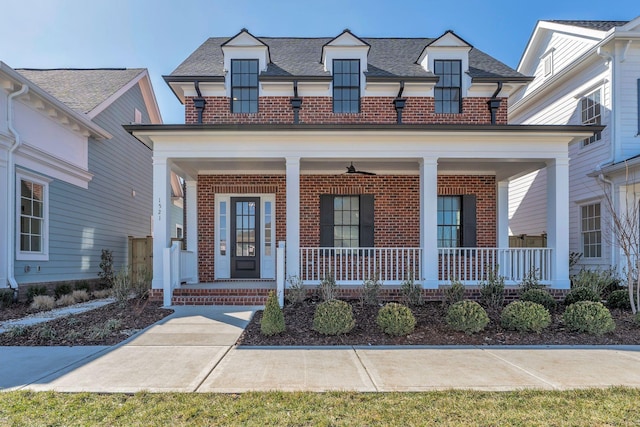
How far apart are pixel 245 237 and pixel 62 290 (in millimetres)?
4697

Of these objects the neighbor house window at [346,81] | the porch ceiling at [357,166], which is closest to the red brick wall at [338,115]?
the neighbor house window at [346,81]

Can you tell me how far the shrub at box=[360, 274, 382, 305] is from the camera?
794 cm

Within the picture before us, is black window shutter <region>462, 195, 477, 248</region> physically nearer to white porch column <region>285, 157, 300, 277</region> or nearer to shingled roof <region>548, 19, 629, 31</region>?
white porch column <region>285, 157, 300, 277</region>

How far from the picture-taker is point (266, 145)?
8.79 metres

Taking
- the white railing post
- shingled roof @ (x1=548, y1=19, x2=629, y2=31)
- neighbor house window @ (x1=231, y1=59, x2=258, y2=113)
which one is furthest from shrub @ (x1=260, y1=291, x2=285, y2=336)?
shingled roof @ (x1=548, y1=19, x2=629, y2=31)

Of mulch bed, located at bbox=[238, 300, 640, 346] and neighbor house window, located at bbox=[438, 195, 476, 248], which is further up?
neighbor house window, located at bbox=[438, 195, 476, 248]

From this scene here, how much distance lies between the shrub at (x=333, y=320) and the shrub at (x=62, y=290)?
24.4 ft

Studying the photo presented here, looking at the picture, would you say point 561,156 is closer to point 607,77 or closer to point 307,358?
point 607,77

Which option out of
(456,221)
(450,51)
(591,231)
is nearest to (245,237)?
(456,221)

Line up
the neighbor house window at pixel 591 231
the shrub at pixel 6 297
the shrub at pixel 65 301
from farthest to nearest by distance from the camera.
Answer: the neighbor house window at pixel 591 231 → the shrub at pixel 65 301 → the shrub at pixel 6 297

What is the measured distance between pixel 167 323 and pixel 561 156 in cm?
839

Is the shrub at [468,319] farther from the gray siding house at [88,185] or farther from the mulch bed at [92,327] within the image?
the gray siding house at [88,185]

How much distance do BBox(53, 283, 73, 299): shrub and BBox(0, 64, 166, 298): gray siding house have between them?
7.4 inches

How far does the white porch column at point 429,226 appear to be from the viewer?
859 centimetres
